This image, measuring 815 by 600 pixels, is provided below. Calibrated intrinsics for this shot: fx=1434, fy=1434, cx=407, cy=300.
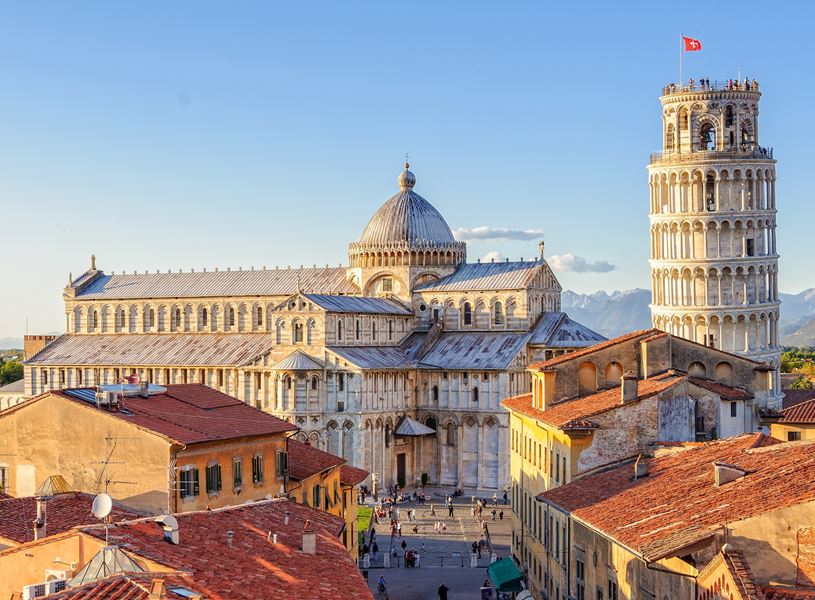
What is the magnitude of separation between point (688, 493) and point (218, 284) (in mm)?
94718

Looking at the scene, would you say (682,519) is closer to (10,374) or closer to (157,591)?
(157,591)

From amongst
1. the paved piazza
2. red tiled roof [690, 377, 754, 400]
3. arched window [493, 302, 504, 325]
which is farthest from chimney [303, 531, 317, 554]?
arched window [493, 302, 504, 325]

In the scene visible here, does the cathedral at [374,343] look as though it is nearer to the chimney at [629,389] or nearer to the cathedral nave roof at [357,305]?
the cathedral nave roof at [357,305]

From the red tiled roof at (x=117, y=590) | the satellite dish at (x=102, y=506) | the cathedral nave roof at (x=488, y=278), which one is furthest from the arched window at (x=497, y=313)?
the red tiled roof at (x=117, y=590)

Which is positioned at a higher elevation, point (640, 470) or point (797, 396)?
point (640, 470)

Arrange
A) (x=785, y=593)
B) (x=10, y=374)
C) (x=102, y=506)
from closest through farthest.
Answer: (x=785, y=593) < (x=102, y=506) < (x=10, y=374)

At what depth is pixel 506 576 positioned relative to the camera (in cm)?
5756

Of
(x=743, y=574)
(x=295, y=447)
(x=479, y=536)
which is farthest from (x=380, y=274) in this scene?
(x=743, y=574)

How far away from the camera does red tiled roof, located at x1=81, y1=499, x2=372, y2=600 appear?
29.6 m

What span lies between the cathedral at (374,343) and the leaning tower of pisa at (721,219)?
9.59 m

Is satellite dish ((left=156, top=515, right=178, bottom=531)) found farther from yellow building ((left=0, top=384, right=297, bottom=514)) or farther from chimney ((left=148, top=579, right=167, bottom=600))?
yellow building ((left=0, top=384, right=297, bottom=514))

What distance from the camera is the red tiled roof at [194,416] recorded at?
145 ft

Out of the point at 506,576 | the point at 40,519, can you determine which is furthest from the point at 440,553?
the point at 40,519

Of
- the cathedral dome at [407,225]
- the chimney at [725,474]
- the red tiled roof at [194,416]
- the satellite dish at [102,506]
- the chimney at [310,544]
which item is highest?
the cathedral dome at [407,225]
